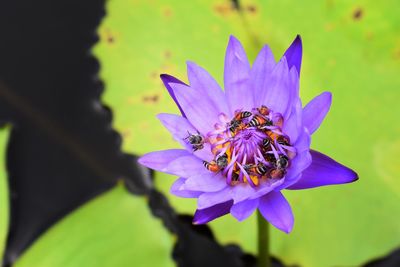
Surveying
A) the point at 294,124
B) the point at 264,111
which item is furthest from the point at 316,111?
the point at 264,111

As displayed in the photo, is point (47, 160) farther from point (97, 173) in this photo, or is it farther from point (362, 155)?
point (362, 155)

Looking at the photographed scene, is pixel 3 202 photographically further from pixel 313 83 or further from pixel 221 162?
pixel 313 83

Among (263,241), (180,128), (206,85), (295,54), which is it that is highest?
(295,54)

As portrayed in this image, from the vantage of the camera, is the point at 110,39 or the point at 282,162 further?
the point at 110,39

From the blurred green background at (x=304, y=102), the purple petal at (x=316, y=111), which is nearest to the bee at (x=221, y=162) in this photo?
→ the purple petal at (x=316, y=111)

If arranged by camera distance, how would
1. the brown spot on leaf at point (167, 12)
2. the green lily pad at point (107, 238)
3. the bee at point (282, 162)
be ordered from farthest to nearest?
the brown spot on leaf at point (167, 12), the green lily pad at point (107, 238), the bee at point (282, 162)

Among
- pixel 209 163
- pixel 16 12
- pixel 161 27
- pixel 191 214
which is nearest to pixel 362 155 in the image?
pixel 191 214

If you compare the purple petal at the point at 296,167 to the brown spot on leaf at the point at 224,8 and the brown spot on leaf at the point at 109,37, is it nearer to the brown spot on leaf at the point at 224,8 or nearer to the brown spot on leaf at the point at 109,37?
the brown spot on leaf at the point at 224,8
